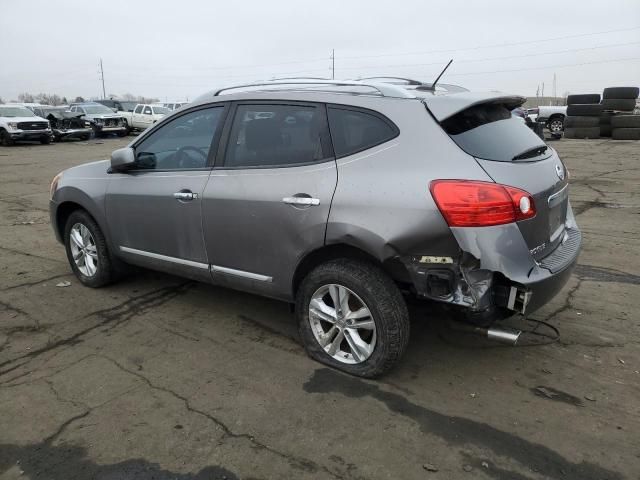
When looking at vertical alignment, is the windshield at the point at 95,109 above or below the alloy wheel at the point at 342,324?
above

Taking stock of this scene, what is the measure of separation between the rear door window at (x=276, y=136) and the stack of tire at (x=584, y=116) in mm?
23375

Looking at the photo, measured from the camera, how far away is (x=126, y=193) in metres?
4.37

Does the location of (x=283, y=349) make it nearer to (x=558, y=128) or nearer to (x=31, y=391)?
(x=31, y=391)

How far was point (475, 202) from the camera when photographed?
2.75m

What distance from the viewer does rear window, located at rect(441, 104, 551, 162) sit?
9.80 feet

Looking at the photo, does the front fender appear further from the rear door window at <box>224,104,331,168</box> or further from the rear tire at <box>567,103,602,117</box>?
the rear tire at <box>567,103,602,117</box>

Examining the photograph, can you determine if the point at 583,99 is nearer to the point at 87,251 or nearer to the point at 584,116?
the point at 584,116

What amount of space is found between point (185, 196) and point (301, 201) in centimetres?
107

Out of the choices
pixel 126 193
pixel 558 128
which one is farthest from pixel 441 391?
pixel 558 128

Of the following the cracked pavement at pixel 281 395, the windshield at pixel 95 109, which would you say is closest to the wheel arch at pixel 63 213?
the cracked pavement at pixel 281 395

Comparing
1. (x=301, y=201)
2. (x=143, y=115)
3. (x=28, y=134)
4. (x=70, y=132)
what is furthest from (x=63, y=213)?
(x=143, y=115)

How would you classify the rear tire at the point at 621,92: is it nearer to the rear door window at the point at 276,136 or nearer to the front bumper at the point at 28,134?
the rear door window at the point at 276,136

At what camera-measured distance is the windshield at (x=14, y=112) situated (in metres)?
24.6

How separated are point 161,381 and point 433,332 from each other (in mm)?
1975
